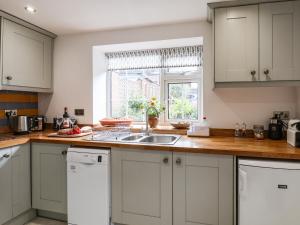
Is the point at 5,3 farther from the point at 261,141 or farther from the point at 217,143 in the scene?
the point at 261,141

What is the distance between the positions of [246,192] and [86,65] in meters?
2.33

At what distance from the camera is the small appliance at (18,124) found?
8.00 ft

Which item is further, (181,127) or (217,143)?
(181,127)

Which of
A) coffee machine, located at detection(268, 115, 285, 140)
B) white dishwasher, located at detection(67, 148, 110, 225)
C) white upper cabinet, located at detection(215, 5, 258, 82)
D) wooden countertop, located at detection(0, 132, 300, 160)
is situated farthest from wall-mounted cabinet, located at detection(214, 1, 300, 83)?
white dishwasher, located at detection(67, 148, 110, 225)

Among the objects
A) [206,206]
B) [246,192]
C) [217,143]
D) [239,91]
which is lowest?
[206,206]

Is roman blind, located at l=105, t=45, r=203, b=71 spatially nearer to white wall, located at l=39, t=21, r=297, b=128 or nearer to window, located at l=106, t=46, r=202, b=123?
window, located at l=106, t=46, r=202, b=123

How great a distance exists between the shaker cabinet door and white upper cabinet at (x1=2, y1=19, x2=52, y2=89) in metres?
0.73

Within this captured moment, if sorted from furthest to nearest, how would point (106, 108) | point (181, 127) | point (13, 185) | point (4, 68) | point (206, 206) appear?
point (106, 108)
point (181, 127)
point (4, 68)
point (13, 185)
point (206, 206)

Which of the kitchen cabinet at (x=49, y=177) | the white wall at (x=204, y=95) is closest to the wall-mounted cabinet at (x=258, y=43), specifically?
the white wall at (x=204, y=95)

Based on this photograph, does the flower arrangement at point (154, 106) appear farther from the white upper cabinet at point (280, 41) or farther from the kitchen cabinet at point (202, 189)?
the white upper cabinet at point (280, 41)

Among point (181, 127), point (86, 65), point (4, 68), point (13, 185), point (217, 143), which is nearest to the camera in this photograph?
point (217, 143)

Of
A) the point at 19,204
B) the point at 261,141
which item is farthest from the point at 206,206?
the point at 19,204

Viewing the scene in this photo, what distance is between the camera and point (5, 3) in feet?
6.72

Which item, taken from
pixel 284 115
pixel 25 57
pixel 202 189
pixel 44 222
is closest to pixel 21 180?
pixel 44 222
